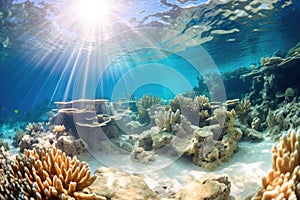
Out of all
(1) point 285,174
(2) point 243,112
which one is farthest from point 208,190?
(2) point 243,112

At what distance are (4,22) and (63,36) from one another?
4.88 m

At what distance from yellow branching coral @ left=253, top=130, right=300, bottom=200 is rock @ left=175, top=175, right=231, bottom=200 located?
873mm

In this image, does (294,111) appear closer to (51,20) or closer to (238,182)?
(238,182)

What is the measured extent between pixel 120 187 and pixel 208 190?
1.45m

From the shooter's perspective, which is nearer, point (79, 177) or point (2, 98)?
point (79, 177)

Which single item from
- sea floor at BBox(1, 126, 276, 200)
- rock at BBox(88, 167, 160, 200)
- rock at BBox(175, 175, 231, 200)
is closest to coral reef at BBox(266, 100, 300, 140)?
sea floor at BBox(1, 126, 276, 200)

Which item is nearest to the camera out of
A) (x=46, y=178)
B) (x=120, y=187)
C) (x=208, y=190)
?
(x=46, y=178)

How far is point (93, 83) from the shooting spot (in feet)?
322

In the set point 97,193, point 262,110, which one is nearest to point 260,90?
point 262,110

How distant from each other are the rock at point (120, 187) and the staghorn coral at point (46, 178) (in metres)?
0.25

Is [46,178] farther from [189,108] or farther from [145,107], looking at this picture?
[145,107]

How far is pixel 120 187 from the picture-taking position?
3482mm

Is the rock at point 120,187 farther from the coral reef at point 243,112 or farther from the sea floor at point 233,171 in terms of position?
the coral reef at point 243,112

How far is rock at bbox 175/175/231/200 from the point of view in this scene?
3570 millimetres
